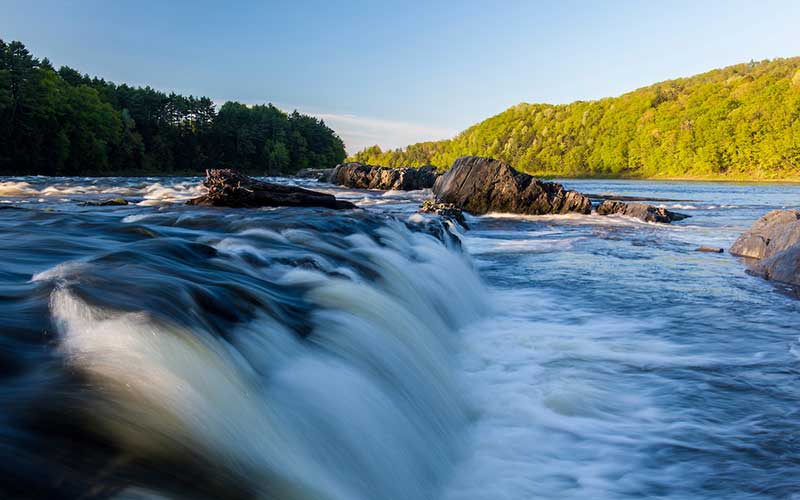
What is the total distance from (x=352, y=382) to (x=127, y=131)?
7646cm

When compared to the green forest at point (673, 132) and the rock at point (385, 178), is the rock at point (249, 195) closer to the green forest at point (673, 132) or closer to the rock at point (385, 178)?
the rock at point (385, 178)

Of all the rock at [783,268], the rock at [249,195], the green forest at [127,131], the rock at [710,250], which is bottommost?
the rock at [710,250]

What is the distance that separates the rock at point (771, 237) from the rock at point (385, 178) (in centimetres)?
3212

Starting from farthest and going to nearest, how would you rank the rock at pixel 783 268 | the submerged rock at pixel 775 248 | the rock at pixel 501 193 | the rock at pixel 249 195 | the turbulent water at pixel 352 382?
the rock at pixel 501 193 → the rock at pixel 249 195 → the submerged rock at pixel 775 248 → the rock at pixel 783 268 → the turbulent water at pixel 352 382

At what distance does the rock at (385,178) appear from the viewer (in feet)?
141

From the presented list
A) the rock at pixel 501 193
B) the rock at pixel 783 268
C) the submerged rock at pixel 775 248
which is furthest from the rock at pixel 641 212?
the rock at pixel 783 268

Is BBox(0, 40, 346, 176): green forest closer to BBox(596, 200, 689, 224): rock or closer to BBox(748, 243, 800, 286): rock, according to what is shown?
BBox(596, 200, 689, 224): rock

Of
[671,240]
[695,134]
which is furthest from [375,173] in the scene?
[695,134]

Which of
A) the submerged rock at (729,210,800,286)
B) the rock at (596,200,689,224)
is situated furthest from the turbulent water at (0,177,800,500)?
the rock at (596,200,689,224)

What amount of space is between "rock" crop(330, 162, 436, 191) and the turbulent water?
3639cm

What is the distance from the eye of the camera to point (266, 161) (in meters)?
97.8

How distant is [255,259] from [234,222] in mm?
3077

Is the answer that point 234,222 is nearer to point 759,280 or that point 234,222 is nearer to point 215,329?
point 215,329

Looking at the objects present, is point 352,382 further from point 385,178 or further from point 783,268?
point 385,178
